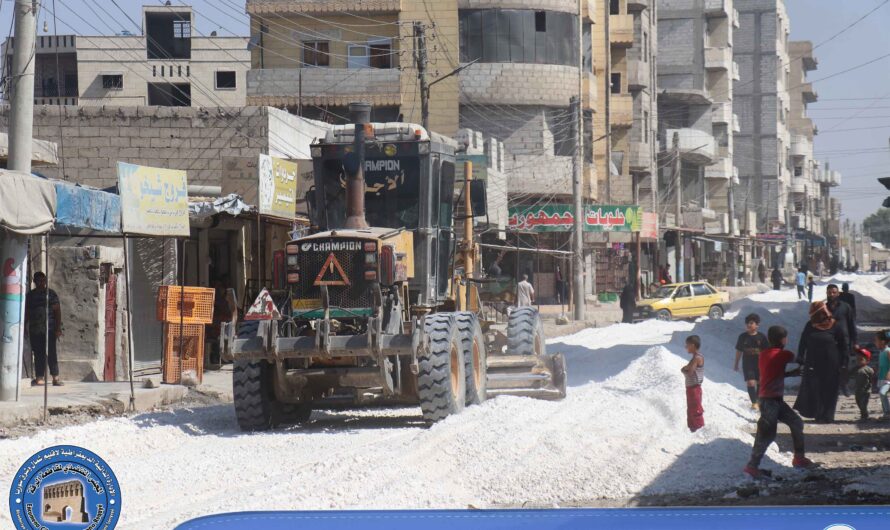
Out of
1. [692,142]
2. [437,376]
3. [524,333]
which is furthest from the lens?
[692,142]

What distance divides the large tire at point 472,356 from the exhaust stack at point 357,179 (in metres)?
1.62

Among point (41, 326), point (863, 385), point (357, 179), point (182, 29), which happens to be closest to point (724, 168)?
point (863, 385)

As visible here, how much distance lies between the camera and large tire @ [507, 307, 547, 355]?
16797mm

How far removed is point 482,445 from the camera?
10.5 metres

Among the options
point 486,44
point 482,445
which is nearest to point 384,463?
point 482,445

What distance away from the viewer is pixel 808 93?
23.2ft

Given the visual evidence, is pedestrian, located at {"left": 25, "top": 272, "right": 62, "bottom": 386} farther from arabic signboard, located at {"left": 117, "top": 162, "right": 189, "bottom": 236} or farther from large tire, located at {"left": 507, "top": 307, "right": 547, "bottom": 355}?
large tire, located at {"left": 507, "top": 307, "right": 547, "bottom": 355}

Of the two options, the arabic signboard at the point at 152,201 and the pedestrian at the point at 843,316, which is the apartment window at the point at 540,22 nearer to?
the arabic signboard at the point at 152,201

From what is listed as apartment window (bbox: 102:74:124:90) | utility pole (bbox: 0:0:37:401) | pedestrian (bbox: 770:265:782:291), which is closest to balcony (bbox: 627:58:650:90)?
pedestrian (bbox: 770:265:782:291)

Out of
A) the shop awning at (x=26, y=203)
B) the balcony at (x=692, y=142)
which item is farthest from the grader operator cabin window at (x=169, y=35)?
the shop awning at (x=26, y=203)

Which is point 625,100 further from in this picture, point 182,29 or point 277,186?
point 277,186

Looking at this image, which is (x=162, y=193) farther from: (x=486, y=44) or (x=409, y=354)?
(x=486, y=44)

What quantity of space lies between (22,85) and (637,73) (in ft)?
152

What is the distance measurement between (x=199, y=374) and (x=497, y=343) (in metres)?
5.12
